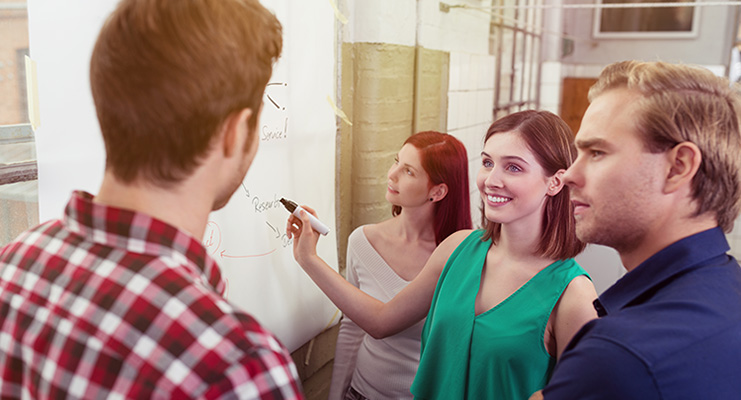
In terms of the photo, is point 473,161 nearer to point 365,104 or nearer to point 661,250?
point 365,104

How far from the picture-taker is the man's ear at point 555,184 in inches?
50.0

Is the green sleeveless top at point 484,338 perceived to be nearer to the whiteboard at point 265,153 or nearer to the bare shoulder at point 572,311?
the bare shoulder at point 572,311

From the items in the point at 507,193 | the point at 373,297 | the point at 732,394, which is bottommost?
the point at 373,297

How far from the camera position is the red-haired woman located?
1.60 m

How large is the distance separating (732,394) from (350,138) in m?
1.40

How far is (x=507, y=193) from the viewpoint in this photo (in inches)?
49.9

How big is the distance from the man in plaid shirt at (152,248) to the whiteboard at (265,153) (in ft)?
1.26

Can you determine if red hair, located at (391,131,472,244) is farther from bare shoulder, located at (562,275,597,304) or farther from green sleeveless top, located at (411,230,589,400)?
bare shoulder, located at (562,275,597,304)

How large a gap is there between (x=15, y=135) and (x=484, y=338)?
90 cm

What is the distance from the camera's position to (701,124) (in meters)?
0.82

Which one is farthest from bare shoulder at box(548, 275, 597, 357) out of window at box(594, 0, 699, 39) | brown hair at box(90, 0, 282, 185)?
window at box(594, 0, 699, 39)

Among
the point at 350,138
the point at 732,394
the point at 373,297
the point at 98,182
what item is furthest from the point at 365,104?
the point at 732,394

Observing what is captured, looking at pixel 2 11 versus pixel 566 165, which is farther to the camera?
pixel 566 165

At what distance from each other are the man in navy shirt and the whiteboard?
2.53ft
